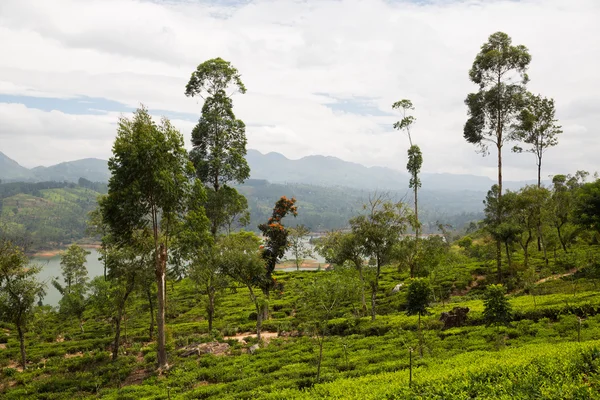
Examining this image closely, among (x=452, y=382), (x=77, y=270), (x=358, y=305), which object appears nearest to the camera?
(x=452, y=382)

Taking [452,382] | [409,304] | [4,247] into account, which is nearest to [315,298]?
[409,304]

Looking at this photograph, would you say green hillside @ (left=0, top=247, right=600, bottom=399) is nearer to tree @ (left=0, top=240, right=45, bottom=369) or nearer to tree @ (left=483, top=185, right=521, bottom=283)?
tree @ (left=0, top=240, right=45, bottom=369)

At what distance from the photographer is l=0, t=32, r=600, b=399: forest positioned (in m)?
13.6

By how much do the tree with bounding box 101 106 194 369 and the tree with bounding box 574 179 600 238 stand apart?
2560cm

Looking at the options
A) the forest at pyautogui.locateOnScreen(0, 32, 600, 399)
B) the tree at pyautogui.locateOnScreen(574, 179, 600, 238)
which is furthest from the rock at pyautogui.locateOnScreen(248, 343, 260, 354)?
the tree at pyautogui.locateOnScreen(574, 179, 600, 238)

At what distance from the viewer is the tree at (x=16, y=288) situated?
23.9m

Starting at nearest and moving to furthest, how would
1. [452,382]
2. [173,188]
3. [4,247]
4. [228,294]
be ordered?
1. [452,382]
2. [173,188]
3. [4,247]
4. [228,294]

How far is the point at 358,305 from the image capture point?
116ft

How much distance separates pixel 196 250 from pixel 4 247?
13.5 metres

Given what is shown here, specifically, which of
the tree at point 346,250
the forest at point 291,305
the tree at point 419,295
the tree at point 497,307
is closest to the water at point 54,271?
the forest at point 291,305

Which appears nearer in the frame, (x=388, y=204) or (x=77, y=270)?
(x=388, y=204)

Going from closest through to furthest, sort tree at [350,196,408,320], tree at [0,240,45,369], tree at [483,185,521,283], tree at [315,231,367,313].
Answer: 1. tree at [0,240,45,369]
2. tree at [350,196,408,320]
3. tree at [315,231,367,313]
4. tree at [483,185,521,283]

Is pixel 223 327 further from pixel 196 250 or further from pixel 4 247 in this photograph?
pixel 4 247

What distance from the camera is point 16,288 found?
2409 centimetres
